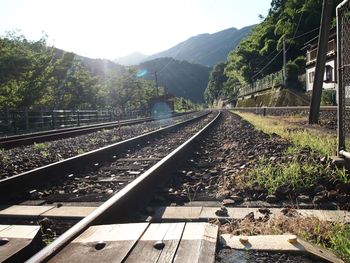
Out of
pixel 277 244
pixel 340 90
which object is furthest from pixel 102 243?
pixel 340 90

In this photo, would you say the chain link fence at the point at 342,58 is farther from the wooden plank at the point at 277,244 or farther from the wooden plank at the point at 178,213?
the wooden plank at the point at 277,244

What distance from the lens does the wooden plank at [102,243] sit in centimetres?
226

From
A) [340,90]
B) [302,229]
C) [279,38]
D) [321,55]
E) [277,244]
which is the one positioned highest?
[279,38]

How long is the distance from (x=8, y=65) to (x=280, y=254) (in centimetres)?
2911

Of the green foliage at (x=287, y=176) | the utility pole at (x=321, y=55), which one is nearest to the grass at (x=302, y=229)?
the green foliage at (x=287, y=176)

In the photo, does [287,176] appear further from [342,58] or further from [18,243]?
[18,243]

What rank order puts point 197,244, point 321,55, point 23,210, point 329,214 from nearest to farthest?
point 197,244 → point 329,214 → point 23,210 → point 321,55

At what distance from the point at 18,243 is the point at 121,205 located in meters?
1.28

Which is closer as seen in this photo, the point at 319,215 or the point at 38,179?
the point at 319,215

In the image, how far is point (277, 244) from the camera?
2.50 m

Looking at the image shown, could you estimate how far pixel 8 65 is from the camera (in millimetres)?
27984

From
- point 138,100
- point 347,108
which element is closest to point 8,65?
point 347,108

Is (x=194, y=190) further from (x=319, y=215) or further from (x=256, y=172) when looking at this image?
(x=319, y=215)

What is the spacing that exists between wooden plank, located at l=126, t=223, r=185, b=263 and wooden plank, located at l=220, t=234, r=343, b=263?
340 millimetres
